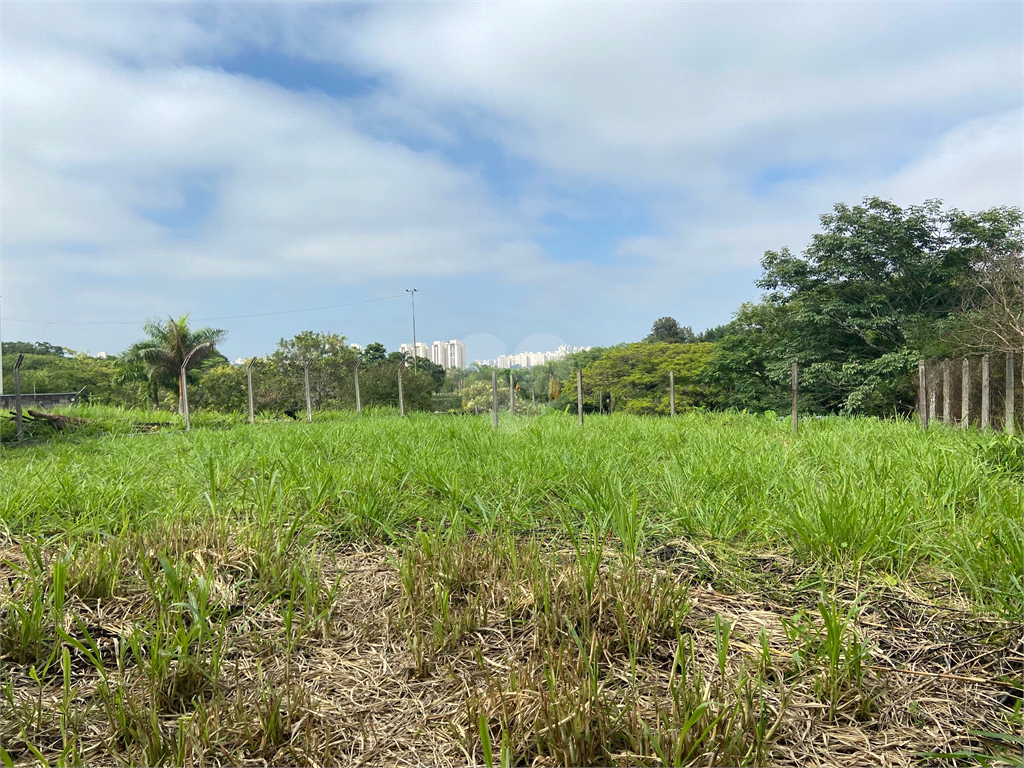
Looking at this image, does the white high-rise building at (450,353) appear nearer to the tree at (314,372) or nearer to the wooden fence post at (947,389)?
the tree at (314,372)

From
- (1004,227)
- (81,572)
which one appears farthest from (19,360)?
(1004,227)

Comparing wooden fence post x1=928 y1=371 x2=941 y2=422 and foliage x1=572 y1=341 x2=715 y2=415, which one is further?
foliage x1=572 y1=341 x2=715 y2=415

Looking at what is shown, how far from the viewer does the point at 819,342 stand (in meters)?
15.7

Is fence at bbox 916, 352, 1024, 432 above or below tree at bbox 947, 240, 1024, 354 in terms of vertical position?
below

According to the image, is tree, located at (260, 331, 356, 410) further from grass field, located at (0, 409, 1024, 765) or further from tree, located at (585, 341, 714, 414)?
grass field, located at (0, 409, 1024, 765)

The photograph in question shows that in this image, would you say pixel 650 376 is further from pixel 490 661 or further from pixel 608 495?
pixel 490 661

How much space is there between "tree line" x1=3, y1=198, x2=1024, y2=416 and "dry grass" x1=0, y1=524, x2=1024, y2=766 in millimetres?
10248

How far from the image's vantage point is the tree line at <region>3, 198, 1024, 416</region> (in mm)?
13688

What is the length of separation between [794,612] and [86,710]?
1.96 metres

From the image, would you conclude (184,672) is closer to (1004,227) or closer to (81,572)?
(81,572)

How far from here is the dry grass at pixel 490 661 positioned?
128 centimetres

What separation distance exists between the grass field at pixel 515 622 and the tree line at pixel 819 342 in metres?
9.76

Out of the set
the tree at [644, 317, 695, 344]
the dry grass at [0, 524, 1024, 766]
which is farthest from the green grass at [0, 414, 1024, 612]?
the tree at [644, 317, 695, 344]

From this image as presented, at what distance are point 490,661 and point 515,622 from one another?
190mm
